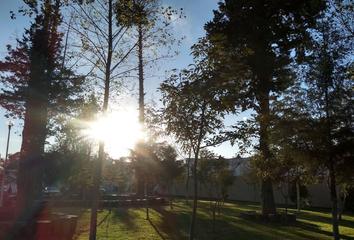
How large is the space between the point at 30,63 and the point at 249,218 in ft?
42.6

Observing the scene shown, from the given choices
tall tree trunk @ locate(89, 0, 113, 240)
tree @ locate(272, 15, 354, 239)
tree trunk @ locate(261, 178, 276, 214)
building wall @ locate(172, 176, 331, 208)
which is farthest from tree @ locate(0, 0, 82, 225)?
building wall @ locate(172, 176, 331, 208)

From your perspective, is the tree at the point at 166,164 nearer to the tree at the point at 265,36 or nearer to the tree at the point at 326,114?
the tree at the point at 265,36

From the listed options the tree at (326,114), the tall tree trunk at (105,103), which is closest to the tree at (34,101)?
the tall tree trunk at (105,103)

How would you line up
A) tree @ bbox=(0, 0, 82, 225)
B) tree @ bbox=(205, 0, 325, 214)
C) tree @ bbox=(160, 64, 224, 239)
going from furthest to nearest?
tree @ bbox=(205, 0, 325, 214), tree @ bbox=(0, 0, 82, 225), tree @ bbox=(160, 64, 224, 239)

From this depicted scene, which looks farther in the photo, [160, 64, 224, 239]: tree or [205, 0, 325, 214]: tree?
[205, 0, 325, 214]: tree

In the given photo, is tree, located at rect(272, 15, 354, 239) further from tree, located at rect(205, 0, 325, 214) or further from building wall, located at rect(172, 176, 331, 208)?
building wall, located at rect(172, 176, 331, 208)

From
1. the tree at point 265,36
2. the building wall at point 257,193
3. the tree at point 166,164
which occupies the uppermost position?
the tree at point 265,36

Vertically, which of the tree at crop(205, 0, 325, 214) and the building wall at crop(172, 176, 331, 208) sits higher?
the tree at crop(205, 0, 325, 214)

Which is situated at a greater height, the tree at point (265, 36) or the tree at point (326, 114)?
the tree at point (265, 36)

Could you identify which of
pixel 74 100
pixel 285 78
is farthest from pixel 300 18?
pixel 74 100

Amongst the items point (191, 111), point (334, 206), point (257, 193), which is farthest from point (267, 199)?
point (257, 193)

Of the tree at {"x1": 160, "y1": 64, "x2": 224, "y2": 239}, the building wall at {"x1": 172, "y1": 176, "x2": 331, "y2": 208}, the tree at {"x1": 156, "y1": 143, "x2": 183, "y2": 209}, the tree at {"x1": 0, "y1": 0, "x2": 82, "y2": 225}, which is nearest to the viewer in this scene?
the tree at {"x1": 160, "y1": 64, "x2": 224, "y2": 239}

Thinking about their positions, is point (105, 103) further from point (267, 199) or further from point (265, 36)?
point (267, 199)

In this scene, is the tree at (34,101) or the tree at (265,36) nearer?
the tree at (34,101)
